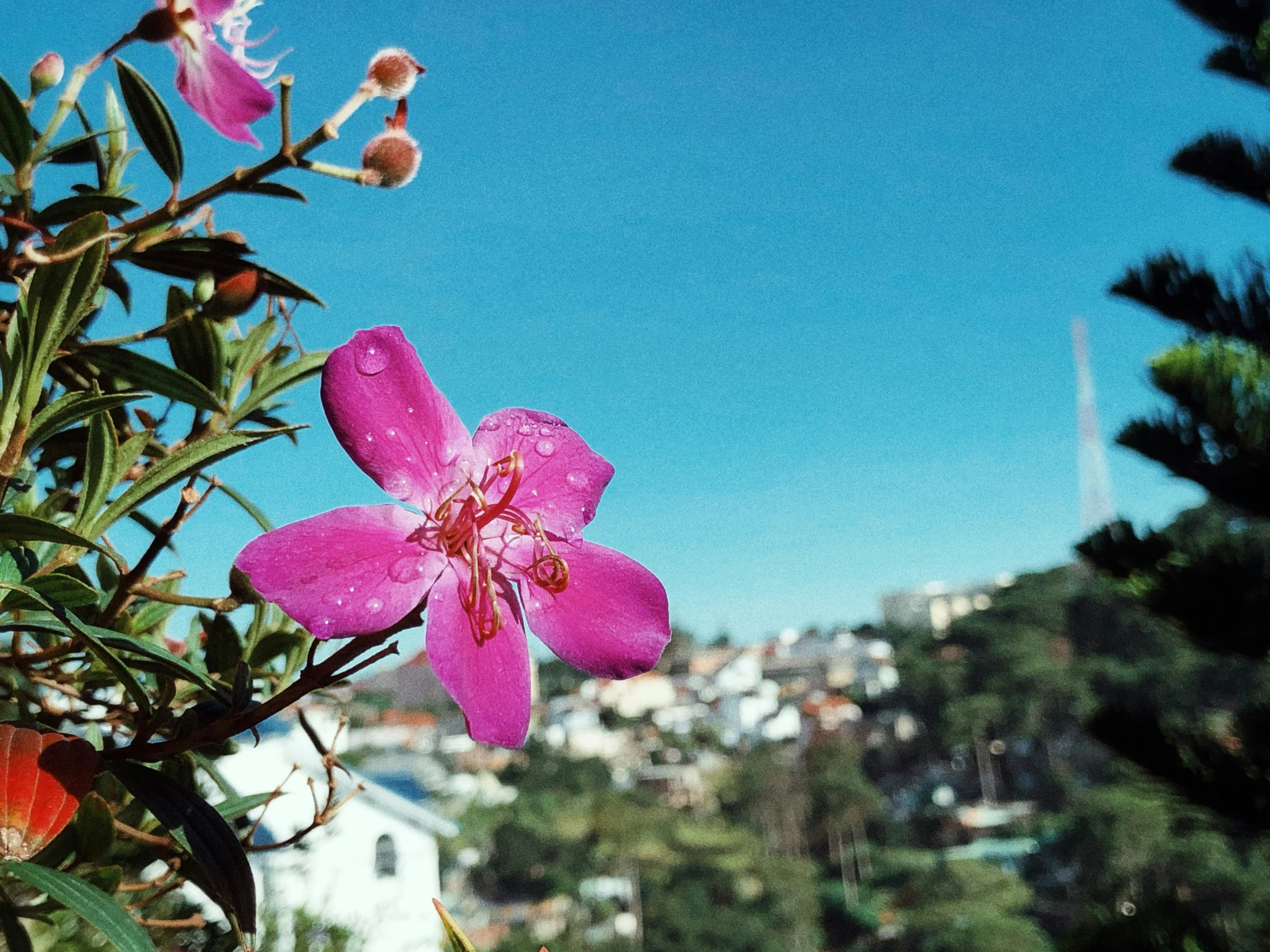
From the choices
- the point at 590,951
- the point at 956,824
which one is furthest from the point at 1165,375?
the point at 956,824

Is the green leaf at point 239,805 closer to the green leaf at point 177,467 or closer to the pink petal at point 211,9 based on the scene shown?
the green leaf at point 177,467

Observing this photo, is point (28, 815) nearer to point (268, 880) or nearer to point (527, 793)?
point (268, 880)

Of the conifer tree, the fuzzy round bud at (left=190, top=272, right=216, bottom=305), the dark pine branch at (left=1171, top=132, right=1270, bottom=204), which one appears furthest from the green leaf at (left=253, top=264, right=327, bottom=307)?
the dark pine branch at (left=1171, top=132, right=1270, bottom=204)

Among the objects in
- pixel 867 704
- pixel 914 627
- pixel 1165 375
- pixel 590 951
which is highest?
pixel 914 627

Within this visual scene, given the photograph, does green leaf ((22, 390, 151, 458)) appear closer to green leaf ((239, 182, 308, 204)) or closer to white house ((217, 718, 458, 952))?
green leaf ((239, 182, 308, 204))

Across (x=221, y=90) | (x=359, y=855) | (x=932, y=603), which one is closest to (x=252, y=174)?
(x=221, y=90)
